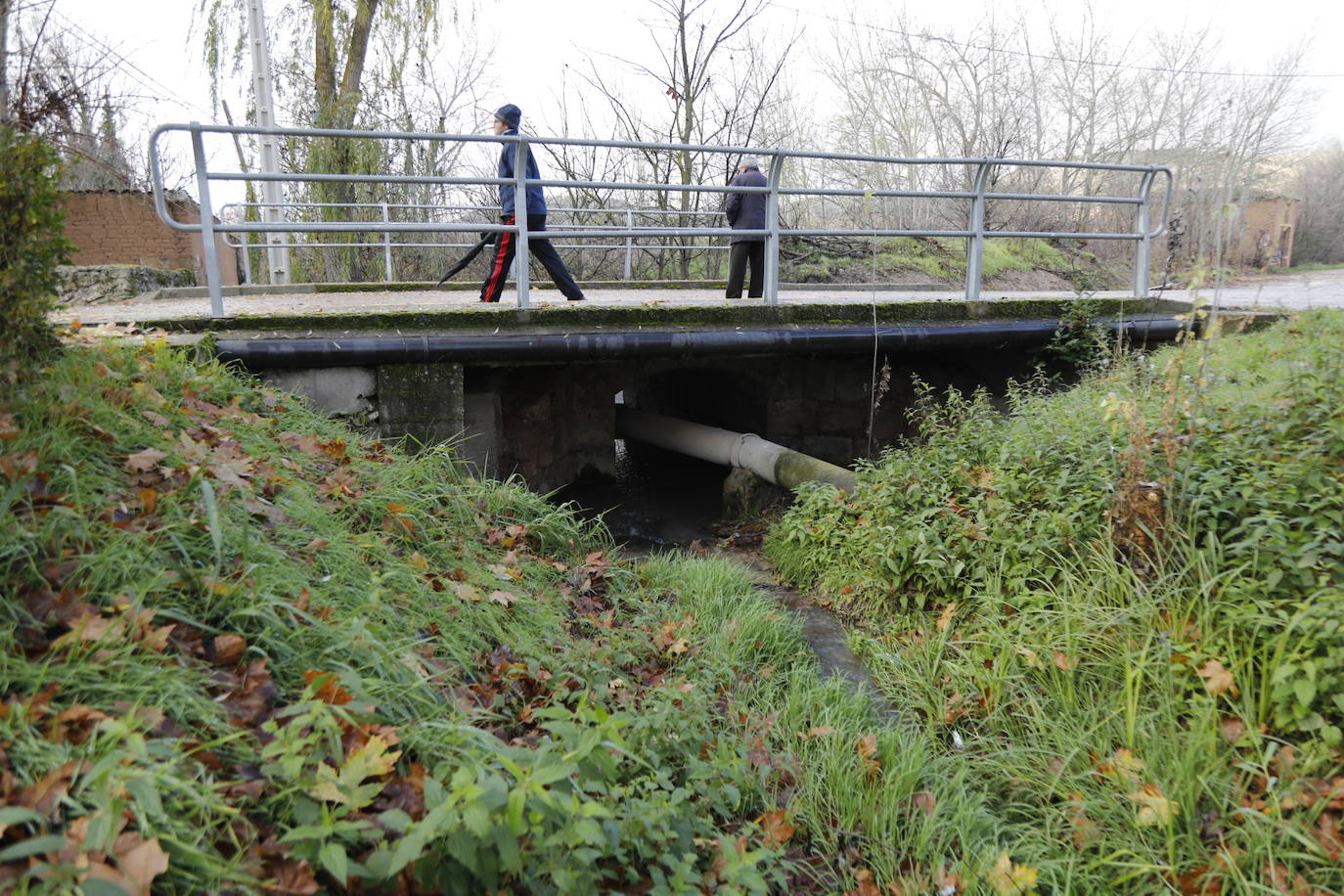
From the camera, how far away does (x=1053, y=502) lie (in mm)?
4129

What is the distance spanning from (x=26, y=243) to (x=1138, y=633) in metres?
4.35

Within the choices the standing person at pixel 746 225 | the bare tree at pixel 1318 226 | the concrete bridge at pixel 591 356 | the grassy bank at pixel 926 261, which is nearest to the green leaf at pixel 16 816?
the concrete bridge at pixel 591 356

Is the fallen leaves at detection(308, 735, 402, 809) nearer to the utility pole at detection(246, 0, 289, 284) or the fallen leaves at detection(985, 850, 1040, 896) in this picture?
the fallen leaves at detection(985, 850, 1040, 896)

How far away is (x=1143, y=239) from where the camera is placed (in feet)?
25.6

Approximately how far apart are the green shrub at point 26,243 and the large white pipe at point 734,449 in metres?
4.56

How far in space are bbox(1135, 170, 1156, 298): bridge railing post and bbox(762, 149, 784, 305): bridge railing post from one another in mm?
3468

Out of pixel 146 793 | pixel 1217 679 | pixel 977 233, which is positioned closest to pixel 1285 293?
pixel 977 233

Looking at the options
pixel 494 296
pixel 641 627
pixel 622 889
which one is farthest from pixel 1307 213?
pixel 622 889

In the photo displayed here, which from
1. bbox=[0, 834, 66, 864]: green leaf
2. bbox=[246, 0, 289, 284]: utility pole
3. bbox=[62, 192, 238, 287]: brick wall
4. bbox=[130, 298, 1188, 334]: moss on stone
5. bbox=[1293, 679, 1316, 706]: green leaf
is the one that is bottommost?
bbox=[1293, 679, 1316, 706]: green leaf

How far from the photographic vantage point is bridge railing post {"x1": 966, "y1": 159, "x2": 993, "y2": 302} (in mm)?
6941

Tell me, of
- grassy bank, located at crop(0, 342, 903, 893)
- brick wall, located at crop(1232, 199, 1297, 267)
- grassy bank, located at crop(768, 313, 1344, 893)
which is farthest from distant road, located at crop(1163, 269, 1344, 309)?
grassy bank, located at crop(0, 342, 903, 893)

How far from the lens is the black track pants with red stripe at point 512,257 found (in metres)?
6.73

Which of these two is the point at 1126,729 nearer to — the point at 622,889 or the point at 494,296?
the point at 622,889

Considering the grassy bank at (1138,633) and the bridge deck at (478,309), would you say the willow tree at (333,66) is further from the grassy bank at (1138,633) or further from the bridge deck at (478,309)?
the grassy bank at (1138,633)
